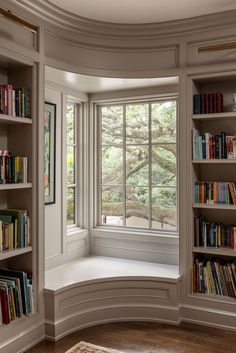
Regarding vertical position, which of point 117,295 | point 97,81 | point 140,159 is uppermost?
point 97,81

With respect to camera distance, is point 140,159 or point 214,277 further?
point 140,159

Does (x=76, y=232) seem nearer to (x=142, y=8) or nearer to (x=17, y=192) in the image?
(x=17, y=192)

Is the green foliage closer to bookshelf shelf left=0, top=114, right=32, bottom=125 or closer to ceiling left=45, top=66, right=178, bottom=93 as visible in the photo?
ceiling left=45, top=66, right=178, bottom=93

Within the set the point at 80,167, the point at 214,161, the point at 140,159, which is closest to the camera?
the point at 214,161

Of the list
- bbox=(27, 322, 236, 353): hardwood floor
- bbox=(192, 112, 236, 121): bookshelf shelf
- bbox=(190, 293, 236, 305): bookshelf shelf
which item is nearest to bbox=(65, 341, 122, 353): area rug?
bbox=(27, 322, 236, 353): hardwood floor

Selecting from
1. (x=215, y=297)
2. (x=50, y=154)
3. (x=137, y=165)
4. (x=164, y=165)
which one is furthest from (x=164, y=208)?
(x=50, y=154)

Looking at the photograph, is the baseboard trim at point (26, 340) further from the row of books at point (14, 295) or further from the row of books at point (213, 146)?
the row of books at point (213, 146)

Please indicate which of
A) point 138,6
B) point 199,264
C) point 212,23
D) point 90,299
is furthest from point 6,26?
point 199,264

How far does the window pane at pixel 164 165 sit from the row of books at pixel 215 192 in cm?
57

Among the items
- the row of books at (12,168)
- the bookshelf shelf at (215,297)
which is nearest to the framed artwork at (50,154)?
the row of books at (12,168)

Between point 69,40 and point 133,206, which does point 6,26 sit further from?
point 133,206

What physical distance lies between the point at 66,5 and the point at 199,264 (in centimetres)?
251

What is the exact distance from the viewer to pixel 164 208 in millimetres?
3828

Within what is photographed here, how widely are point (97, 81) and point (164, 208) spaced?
1.51 m
